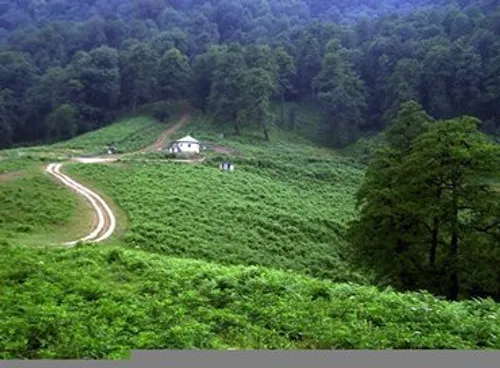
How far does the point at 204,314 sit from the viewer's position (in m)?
11.3

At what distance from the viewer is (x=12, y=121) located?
3312 inches

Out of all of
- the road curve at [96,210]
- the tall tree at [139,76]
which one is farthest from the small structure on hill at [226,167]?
the tall tree at [139,76]

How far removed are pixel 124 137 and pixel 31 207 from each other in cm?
3390

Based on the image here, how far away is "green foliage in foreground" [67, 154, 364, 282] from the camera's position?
25438mm

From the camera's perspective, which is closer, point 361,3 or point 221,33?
point 221,33

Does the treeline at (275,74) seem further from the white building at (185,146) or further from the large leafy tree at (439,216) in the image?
the large leafy tree at (439,216)

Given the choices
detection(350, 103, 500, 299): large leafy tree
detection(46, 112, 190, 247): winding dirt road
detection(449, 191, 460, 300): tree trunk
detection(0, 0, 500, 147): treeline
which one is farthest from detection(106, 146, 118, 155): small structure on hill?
detection(449, 191, 460, 300): tree trunk

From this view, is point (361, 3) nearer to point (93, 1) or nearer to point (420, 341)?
point (93, 1)

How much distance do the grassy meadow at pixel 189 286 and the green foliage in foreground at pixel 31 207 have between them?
0.09 metres

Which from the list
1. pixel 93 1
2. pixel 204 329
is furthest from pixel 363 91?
pixel 93 1

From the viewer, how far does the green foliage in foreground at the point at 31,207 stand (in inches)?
941

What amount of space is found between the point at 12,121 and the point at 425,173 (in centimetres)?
7677

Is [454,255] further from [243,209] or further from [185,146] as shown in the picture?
[185,146]

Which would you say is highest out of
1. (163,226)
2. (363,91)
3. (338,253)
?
(363,91)
